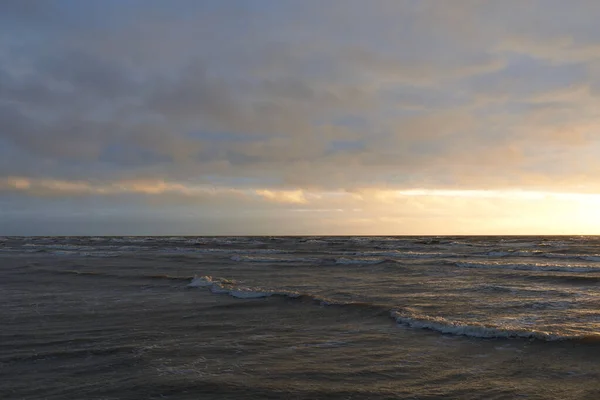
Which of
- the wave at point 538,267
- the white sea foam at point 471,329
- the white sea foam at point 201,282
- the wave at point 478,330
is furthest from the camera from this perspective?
the wave at point 538,267

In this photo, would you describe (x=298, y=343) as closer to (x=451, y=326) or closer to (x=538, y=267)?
(x=451, y=326)

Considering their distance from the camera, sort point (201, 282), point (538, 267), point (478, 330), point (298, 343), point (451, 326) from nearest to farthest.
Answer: point (298, 343)
point (478, 330)
point (451, 326)
point (201, 282)
point (538, 267)

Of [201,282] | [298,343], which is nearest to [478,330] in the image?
[298,343]

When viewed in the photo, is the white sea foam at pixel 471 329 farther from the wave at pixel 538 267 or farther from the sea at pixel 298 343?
the wave at pixel 538 267

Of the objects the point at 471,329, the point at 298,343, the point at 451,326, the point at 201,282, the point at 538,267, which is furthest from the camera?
the point at 538,267

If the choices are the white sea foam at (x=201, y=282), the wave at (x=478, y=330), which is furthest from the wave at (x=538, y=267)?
the wave at (x=478, y=330)

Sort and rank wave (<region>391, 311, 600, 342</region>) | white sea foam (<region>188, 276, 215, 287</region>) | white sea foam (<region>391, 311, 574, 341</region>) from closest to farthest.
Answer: wave (<region>391, 311, 600, 342</region>), white sea foam (<region>391, 311, 574, 341</region>), white sea foam (<region>188, 276, 215, 287</region>)

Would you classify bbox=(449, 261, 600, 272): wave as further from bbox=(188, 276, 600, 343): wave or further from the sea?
bbox=(188, 276, 600, 343): wave

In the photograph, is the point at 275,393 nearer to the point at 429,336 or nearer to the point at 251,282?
the point at 429,336

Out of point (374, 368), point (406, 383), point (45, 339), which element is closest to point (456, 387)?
point (406, 383)

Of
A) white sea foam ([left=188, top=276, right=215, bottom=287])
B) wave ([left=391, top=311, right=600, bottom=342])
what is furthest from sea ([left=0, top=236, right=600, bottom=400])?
white sea foam ([left=188, top=276, right=215, bottom=287])

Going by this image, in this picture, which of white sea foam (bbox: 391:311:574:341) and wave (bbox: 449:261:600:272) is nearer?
white sea foam (bbox: 391:311:574:341)

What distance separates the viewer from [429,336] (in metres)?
12.0

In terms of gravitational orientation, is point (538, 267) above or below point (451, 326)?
below
